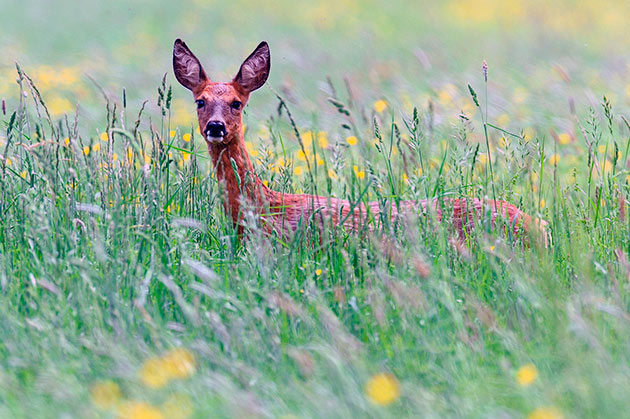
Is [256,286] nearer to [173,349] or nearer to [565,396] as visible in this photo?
[173,349]

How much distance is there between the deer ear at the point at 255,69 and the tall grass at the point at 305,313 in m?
0.93

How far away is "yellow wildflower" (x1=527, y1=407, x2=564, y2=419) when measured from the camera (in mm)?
2927

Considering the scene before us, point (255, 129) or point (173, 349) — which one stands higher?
point (255, 129)

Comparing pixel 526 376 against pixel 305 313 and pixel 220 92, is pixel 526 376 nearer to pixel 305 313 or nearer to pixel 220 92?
pixel 305 313

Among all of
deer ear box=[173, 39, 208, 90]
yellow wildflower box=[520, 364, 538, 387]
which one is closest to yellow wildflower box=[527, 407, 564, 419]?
yellow wildflower box=[520, 364, 538, 387]

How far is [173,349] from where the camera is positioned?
11.3 feet

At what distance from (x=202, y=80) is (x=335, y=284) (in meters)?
1.80

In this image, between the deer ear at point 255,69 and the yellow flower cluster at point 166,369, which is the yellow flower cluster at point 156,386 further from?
the deer ear at point 255,69

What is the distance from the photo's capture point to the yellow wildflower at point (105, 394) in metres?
3.18

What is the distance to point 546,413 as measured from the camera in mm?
2945

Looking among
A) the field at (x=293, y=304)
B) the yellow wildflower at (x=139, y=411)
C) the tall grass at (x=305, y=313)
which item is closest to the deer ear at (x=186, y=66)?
the field at (x=293, y=304)

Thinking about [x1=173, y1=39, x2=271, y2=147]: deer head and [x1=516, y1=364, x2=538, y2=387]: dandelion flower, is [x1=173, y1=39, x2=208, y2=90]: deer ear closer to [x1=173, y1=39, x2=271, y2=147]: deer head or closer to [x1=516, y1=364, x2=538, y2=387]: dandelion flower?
[x1=173, y1=39, x2=271, y2=147]: deer head

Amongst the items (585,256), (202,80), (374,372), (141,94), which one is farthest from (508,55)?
(374,372)

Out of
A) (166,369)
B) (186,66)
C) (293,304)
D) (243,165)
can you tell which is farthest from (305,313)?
(186,66)
